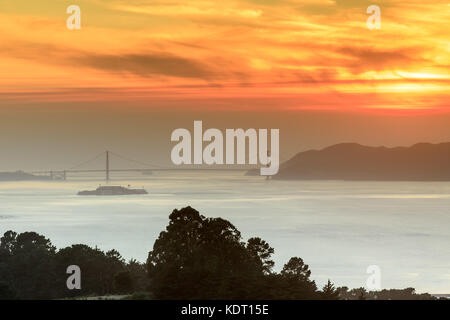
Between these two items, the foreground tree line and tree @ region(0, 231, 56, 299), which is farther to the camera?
tree @ region(0, 231, 56, 299)

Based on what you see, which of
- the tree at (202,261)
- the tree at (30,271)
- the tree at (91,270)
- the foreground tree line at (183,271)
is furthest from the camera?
the tree at (30,271)

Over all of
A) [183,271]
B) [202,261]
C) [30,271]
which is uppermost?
[202,261]

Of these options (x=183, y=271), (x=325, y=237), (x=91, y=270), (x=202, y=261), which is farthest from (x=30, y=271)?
(x=325, y=237)

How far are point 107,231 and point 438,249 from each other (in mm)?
67755

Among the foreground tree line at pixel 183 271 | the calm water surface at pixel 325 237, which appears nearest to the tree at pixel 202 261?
the foreground tree line at pixel 183 271

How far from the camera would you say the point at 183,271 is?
103 ft

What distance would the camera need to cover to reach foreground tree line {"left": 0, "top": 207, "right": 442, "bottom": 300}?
30797mm

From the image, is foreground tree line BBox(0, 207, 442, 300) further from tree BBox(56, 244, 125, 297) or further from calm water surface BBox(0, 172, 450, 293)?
calm water surface BBox(0, 172, 450, 293)

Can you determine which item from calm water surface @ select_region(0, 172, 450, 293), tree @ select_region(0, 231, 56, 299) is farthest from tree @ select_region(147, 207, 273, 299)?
calm water surface @ select_region(0, 172, 450, 293)

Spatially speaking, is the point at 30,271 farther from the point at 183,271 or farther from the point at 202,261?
the point at 183,271

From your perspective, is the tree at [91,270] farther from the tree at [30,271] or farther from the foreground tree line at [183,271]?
the tree at [30,271]

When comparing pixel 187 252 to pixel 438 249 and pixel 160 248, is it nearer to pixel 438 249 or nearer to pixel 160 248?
pixel 160 248

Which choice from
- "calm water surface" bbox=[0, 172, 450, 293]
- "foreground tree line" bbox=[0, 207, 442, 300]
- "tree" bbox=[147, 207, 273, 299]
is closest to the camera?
"tree" bbox=[147, 207, 273, 299]

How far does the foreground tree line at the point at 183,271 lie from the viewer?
30797 millimetres
